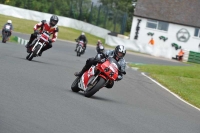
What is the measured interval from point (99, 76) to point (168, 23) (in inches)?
2191

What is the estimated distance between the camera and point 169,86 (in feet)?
77.2

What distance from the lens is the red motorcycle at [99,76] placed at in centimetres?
1375

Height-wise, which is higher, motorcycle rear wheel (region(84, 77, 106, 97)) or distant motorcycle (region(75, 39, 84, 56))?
motorcycle rear wheel (region(84, 77, 106, 97))

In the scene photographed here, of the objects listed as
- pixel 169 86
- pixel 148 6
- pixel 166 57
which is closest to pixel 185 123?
pixel 169 86

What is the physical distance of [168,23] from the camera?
68750 millimetres

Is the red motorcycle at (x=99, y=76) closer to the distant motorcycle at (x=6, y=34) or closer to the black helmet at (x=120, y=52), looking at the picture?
the black helmet at (x=120, y=52)

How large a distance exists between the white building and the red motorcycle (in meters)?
54.0

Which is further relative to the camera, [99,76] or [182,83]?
[182,83]

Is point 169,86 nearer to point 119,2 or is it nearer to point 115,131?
point 115,131

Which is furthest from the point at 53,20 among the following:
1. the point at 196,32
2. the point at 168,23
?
the point at 196,32

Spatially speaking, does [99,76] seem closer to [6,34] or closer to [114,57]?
[114,57]

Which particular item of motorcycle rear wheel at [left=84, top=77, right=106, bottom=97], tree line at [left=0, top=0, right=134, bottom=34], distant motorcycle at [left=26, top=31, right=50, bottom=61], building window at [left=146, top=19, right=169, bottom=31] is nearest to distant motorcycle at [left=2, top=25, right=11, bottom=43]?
distant motorcycle at [left=26, top=31, right=50, bottom=61]

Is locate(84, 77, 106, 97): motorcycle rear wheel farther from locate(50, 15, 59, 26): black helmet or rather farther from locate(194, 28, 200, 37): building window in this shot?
locate(194, 28, 200, 37): building window

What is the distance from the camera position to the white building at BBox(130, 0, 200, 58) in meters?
68.1
